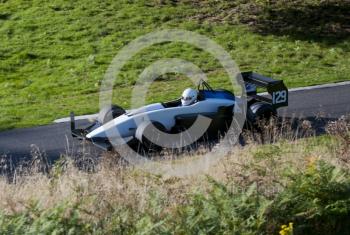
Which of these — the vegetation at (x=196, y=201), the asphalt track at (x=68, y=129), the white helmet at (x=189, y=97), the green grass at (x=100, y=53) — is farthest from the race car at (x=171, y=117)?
the vegetation at (x=196, y=201)

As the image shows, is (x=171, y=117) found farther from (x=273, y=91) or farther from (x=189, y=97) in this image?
(x=273, y=91)

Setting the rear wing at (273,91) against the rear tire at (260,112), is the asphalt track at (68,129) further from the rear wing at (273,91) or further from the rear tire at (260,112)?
the rear tire at (260,112)

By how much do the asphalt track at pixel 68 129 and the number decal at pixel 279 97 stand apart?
2.20 ft

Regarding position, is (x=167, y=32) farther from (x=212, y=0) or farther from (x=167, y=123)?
(x=167, y=123)

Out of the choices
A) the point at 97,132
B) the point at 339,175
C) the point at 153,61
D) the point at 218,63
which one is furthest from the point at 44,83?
the point at 339,175

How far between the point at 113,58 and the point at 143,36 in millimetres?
2488

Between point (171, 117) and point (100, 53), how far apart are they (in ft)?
37.4

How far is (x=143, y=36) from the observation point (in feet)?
88.5

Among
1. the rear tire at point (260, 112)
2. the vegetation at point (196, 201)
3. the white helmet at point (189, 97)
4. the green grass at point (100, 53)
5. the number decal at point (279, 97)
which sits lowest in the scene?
the green grass at point (100, 53)

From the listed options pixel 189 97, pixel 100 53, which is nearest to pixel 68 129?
pixel 189 97

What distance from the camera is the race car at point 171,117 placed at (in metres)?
14.3

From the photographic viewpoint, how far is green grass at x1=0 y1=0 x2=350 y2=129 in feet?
67.7

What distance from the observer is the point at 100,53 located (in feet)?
83.7

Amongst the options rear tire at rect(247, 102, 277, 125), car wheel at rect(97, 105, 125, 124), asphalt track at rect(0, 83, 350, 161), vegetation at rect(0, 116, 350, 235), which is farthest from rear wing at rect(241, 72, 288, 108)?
vegetation at rect(0, 116, 350, 235)
